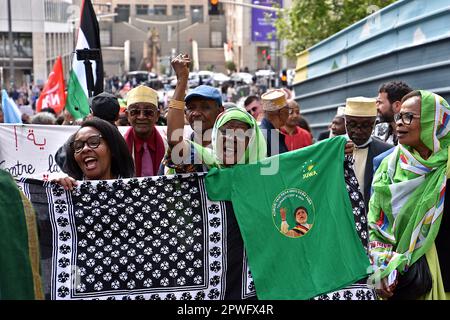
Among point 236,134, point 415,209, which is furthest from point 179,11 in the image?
point 415,209

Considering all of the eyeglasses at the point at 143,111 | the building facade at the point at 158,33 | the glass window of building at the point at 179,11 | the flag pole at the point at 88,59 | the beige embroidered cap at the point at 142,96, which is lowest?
the eyeglasses at the point at 143,111

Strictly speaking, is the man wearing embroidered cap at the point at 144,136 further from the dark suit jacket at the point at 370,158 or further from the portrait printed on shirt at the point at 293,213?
the portrait printed on shirt at the point at 293,213

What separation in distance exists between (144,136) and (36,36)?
33.7 metres

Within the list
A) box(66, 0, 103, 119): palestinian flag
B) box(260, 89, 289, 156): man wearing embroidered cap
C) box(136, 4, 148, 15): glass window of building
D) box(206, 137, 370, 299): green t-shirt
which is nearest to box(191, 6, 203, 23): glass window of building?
box(136, 4, 148, 15): glass window of building

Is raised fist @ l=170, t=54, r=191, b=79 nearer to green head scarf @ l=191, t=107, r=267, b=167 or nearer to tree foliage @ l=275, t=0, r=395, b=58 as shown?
green head scarf @ l=191, t=107, r=267, b=167

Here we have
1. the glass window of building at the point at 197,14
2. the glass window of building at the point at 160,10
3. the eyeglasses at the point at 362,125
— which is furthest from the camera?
the glass window of building at the point at 160,10

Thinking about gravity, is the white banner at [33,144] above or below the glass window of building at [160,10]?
below

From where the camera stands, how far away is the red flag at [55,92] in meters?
15.6

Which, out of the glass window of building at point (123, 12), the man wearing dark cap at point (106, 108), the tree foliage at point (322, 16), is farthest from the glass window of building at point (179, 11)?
the man wearing dark cap at point (106, 108)

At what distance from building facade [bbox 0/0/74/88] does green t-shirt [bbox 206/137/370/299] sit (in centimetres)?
1594

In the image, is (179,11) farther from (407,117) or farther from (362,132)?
(407,117)

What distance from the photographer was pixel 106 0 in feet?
352

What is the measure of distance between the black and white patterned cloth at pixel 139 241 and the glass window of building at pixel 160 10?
107 metres
